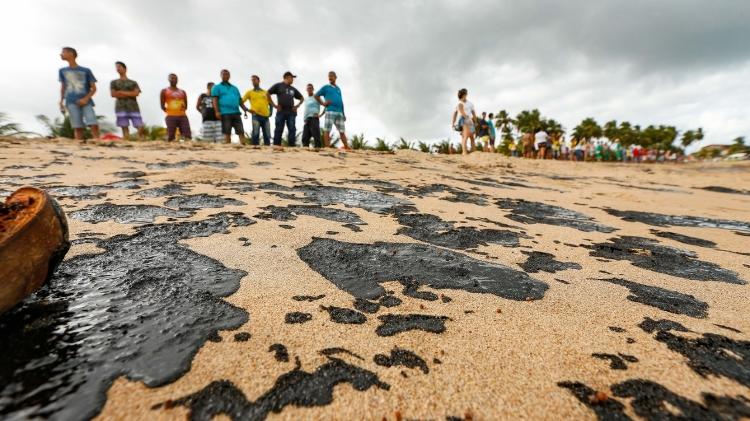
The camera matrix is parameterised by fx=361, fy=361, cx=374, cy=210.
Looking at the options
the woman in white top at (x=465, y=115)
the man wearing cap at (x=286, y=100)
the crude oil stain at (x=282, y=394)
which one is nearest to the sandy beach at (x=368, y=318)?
the crude oil stain at (x=282, y=394)

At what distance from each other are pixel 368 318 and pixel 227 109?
6.36 metres

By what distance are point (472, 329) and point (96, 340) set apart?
3.50 ft

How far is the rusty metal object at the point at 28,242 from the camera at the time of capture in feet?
2.96

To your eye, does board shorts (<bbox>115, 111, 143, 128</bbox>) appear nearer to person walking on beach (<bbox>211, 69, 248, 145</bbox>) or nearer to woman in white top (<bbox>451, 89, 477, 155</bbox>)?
person walking on beach (<bbox>211, 69, 248, 145</bbox>)

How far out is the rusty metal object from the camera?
0.90 m

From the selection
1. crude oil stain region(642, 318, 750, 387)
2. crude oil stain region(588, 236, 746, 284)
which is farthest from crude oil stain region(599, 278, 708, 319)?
crude oil stain region(588, 236, 746, 284)

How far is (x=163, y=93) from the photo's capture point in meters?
6.17

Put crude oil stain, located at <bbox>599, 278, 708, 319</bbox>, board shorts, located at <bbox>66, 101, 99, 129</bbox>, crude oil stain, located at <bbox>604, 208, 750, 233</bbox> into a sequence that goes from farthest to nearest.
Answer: board shorts, located at <bbox>66, 101, 99, 129</bbox> < crude oil stain, located at <bbox>604, 208, 750, 233</bbox> < crude oil stain, located at <bbox>599, 278, 708, 319</bbox>

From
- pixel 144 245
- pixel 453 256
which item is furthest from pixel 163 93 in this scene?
pixel 453 256

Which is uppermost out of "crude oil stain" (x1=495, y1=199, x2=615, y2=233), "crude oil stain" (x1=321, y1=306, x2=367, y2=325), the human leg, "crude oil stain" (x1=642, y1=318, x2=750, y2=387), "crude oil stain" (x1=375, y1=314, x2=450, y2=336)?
the human leg

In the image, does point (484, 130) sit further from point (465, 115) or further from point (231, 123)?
point (231, 123)

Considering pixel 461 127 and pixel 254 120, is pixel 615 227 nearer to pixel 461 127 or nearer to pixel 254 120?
pixel 461 127

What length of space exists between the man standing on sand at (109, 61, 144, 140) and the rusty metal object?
6.04m

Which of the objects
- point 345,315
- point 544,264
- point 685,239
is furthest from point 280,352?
point 685,239
